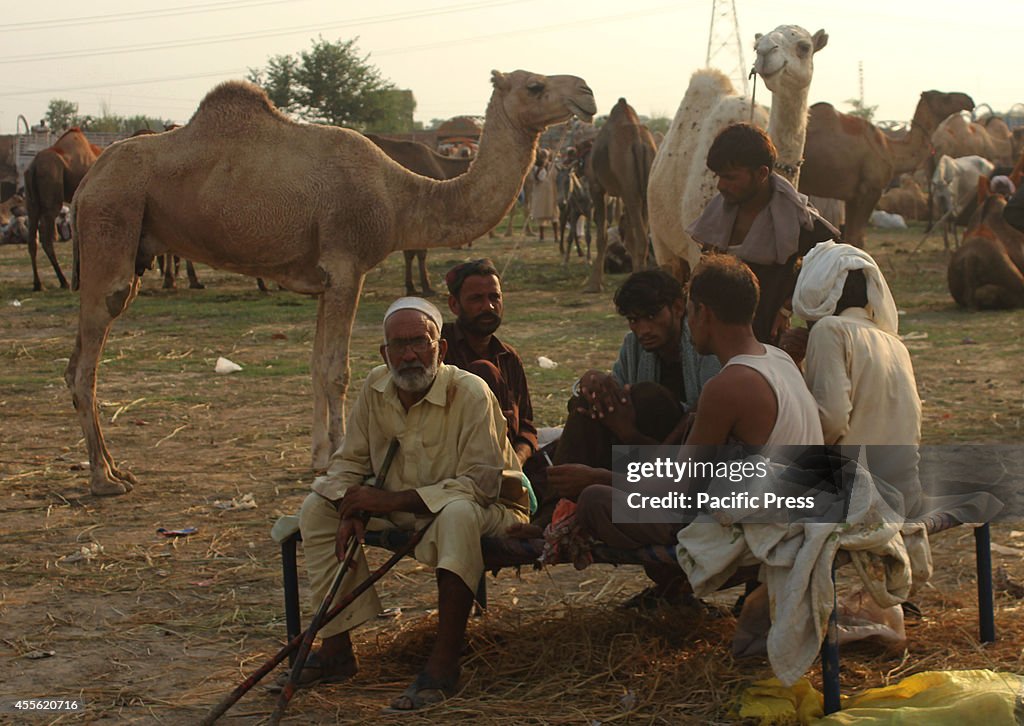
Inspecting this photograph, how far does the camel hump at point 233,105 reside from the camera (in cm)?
752

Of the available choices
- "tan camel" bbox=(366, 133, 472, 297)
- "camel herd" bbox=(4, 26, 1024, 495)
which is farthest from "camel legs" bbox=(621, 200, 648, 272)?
"camel herd" bbox=(4, 26, 1024, 495)

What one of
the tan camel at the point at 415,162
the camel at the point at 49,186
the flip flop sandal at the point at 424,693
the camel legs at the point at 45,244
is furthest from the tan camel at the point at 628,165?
the flip flop sandal at the point at 424,693

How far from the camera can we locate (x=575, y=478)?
4211 mm

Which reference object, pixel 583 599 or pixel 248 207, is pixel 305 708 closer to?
pixel 583 599

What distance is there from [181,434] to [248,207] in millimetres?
2030

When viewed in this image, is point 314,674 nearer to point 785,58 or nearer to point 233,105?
point 233,105

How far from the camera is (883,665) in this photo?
13.9 feet

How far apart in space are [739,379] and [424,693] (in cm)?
139

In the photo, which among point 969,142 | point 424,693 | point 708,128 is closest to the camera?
point 424,693

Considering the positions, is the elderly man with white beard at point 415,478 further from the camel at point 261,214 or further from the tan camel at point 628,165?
the tan camel at point 628,165

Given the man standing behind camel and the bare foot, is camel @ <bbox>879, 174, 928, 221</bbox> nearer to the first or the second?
the man standing behind camel

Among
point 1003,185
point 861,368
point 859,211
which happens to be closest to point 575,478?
point 861,368

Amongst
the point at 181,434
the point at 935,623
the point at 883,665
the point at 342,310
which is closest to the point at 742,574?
the point at 883,665

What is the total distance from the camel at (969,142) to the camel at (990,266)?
1445 centimetres
